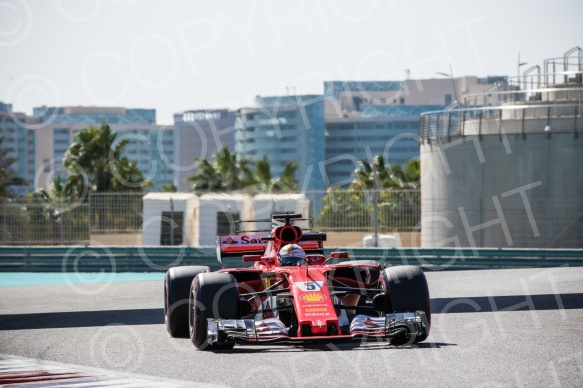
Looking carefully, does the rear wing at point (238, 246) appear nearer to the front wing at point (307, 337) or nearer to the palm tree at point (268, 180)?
the front wing at point (307, 337)

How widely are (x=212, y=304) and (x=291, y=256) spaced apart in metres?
1.57

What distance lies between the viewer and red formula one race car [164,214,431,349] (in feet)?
38.6

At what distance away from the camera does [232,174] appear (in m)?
77.6

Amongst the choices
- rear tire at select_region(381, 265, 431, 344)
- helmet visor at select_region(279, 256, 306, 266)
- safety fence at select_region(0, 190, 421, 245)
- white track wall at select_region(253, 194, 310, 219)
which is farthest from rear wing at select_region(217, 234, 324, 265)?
white track wall at select_region(253, 194, 310, 219)

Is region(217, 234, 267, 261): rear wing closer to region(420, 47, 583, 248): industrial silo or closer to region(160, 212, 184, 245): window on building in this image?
region(420, 47, 583, 248): industrial silo

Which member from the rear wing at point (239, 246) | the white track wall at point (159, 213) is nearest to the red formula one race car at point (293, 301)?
the rear wing at point (239, 246)

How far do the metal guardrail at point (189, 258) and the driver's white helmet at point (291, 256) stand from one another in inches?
524

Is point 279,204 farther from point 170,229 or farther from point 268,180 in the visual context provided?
point 268,180

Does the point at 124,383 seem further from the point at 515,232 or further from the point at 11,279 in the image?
the point at 515,232

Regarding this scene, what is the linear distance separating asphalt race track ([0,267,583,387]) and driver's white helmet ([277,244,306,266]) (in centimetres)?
144

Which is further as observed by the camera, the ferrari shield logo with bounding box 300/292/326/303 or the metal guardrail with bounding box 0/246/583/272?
the metal guardrail with bounding box 0/246/583/272

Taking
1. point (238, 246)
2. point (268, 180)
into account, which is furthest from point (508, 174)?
point (268, 180)

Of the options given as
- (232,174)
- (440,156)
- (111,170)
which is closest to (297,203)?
(440,156)

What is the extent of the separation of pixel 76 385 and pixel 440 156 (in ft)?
91.6
